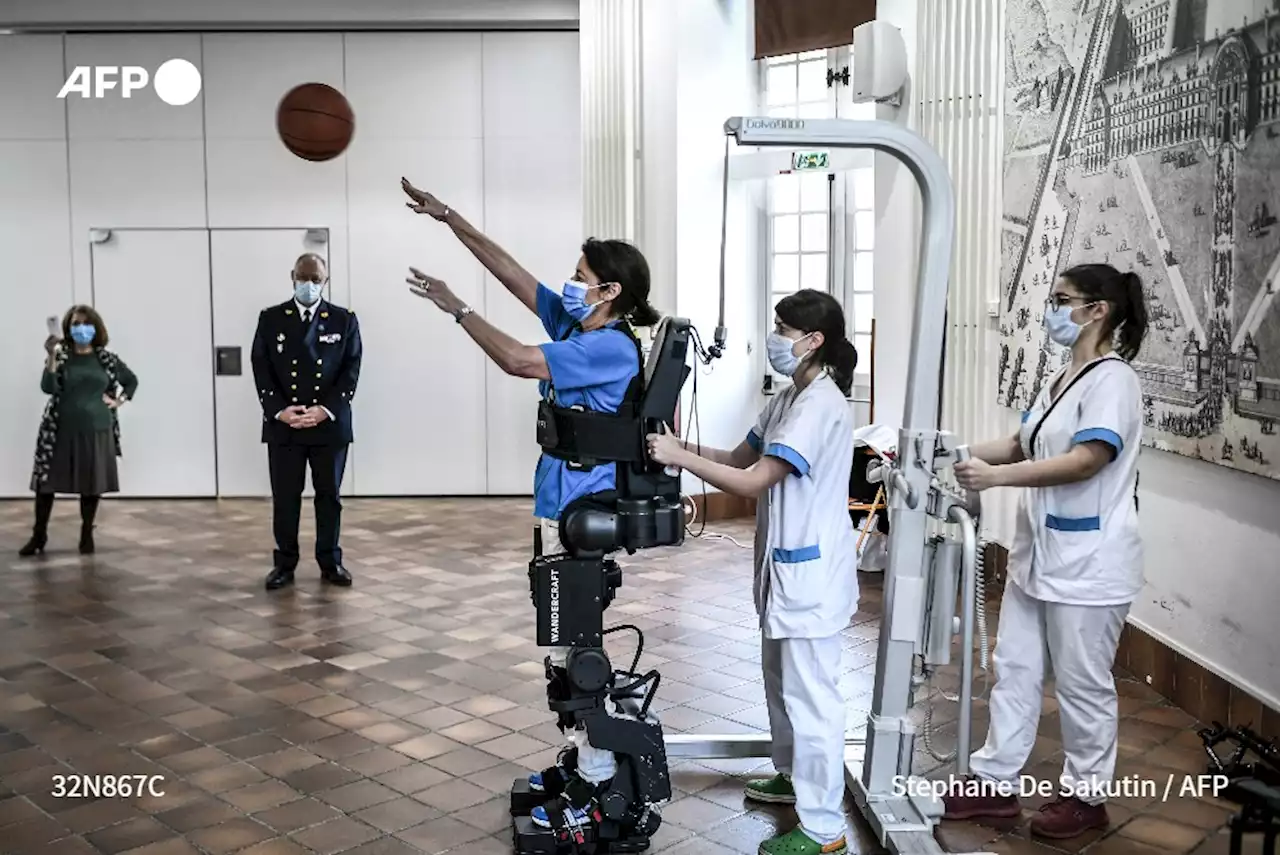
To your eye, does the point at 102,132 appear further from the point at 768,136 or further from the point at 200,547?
the point at 768,136

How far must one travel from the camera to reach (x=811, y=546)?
128 inches

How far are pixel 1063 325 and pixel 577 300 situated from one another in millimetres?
1305

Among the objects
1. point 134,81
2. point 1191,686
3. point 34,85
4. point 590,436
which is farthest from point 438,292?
point 34,85

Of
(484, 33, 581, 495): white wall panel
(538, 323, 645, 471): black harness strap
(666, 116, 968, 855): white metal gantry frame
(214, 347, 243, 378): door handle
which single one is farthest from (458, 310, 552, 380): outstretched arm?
(214, 347, 243, 378): door handle

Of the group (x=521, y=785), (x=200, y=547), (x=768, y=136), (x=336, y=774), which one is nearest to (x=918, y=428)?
(x=768, y=136)

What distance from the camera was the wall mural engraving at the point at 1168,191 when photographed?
4.03 m

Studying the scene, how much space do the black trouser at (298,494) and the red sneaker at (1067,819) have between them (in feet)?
13.9

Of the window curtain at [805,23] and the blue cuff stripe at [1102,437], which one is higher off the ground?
the window curtain at [805,23]

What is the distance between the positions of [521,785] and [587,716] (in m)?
0.53

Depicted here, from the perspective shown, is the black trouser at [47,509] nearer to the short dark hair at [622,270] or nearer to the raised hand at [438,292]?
the raised hand at [438,292]

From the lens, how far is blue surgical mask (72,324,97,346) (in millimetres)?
7566

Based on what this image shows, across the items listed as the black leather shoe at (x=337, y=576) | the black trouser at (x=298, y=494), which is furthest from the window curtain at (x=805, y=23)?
the black leather shoe at (x=337, y=576)

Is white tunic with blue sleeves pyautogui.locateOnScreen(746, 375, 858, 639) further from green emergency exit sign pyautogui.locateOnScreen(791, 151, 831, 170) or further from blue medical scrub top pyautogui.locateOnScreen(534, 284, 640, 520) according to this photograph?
green emergency exit sign pyautogui.locateOnScreen(791, 151, 831, 170)

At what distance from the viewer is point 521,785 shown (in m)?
3.70
